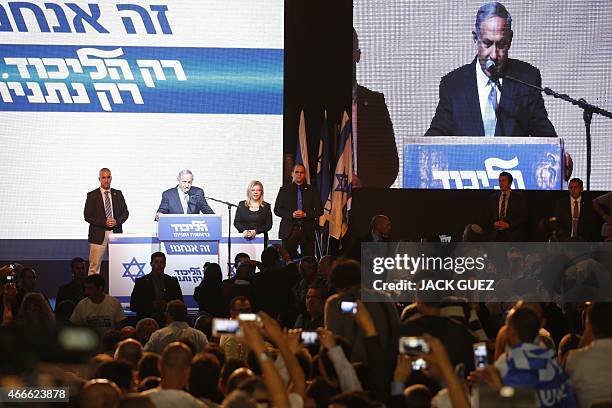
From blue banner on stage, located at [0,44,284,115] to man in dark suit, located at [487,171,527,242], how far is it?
3.68 meters

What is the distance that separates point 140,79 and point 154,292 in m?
4.35

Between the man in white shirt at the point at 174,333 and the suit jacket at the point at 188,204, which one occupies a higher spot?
the suit jacket at the point at 188,204

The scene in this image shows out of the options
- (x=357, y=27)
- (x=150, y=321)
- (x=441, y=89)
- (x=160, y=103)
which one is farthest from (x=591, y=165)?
(x=150, y=321)

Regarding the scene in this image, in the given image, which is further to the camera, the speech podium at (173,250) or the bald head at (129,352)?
the speech podium at (173,250)

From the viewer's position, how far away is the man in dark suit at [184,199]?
13.4m

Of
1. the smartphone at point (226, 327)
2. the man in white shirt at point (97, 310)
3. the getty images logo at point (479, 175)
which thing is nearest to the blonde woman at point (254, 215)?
the getty images logo at point (479, 175)

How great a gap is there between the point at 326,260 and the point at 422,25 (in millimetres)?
5321

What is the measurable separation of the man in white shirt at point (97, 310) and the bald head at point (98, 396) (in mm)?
4622

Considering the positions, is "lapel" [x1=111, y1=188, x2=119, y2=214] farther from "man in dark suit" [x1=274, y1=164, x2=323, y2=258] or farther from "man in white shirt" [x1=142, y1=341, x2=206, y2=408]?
"man in white shirt" [x1=142, y1=341, x2=206, y2=408]

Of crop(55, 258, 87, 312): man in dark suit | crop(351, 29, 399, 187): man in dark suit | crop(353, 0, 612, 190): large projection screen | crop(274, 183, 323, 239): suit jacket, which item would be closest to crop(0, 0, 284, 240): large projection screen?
crop(274, 183, 323, 239): suit jacket

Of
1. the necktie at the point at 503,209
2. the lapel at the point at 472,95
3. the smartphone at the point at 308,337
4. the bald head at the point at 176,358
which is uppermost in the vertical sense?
the lapel at the point at 472,95

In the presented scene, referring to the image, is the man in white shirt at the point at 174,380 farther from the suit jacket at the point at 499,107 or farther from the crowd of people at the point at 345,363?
the suit jacket at the point at 499,107

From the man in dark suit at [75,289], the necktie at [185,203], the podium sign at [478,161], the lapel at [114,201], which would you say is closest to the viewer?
the man in dark suit at [75,289]

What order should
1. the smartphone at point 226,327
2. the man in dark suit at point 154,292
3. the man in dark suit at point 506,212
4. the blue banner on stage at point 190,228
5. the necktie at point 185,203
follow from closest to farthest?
the smartphone at point 226,327
the man in dark suit at point 154,292
the man in dark suit at point 506,212
the blue banner on stage at point 190,228
the necktie at point 185,203
